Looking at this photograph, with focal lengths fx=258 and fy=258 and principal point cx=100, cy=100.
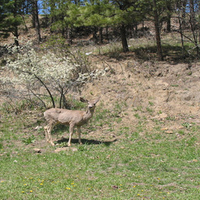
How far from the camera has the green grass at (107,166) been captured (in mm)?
5957

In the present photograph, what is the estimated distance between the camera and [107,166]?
26.1 ft

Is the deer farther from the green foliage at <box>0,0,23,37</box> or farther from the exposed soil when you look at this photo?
the green foliage at <box>0,0,23,37</box>

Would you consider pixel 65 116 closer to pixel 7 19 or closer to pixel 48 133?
pixel 48 133

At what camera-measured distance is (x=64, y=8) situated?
1143 inches

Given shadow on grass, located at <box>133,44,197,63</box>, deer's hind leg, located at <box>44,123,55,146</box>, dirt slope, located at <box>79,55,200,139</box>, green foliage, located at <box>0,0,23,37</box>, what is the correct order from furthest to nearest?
green foliage, located at <box>0,0,23,37</box> → shadow on grass, located at <box>133,44,197,63</box> → dirt slope, located at <box>79,55,200,139</box> → deer's hind leg, located at <box>44,123,55,146</box>

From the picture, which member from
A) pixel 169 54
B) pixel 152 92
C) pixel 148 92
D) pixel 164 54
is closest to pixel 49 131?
pixel 148 92

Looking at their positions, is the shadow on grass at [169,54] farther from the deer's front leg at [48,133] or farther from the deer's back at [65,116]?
the deer's front leg at [48,133]

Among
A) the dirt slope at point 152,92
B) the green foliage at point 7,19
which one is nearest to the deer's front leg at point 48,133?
the dirt slope at point 152,92

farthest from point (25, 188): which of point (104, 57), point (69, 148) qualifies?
point (104, 57)

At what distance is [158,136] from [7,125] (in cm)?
758

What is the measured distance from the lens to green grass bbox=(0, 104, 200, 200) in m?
Result: 5.96

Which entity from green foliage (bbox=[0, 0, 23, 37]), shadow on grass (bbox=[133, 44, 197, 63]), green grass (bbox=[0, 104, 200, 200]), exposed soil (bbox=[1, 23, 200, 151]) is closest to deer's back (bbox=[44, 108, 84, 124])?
green grass (bbox=[0, 104, 200, 200])

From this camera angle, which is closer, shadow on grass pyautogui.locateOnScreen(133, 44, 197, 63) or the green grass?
the green grass

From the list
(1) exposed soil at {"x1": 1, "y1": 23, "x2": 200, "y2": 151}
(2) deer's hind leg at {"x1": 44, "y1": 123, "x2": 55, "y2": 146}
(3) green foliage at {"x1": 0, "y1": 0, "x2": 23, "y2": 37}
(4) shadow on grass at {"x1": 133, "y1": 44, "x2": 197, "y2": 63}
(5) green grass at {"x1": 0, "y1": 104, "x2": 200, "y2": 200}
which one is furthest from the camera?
(3) green foliage at {"x1": 0, "y1": 0, "x2": 23, "y2": 37}
